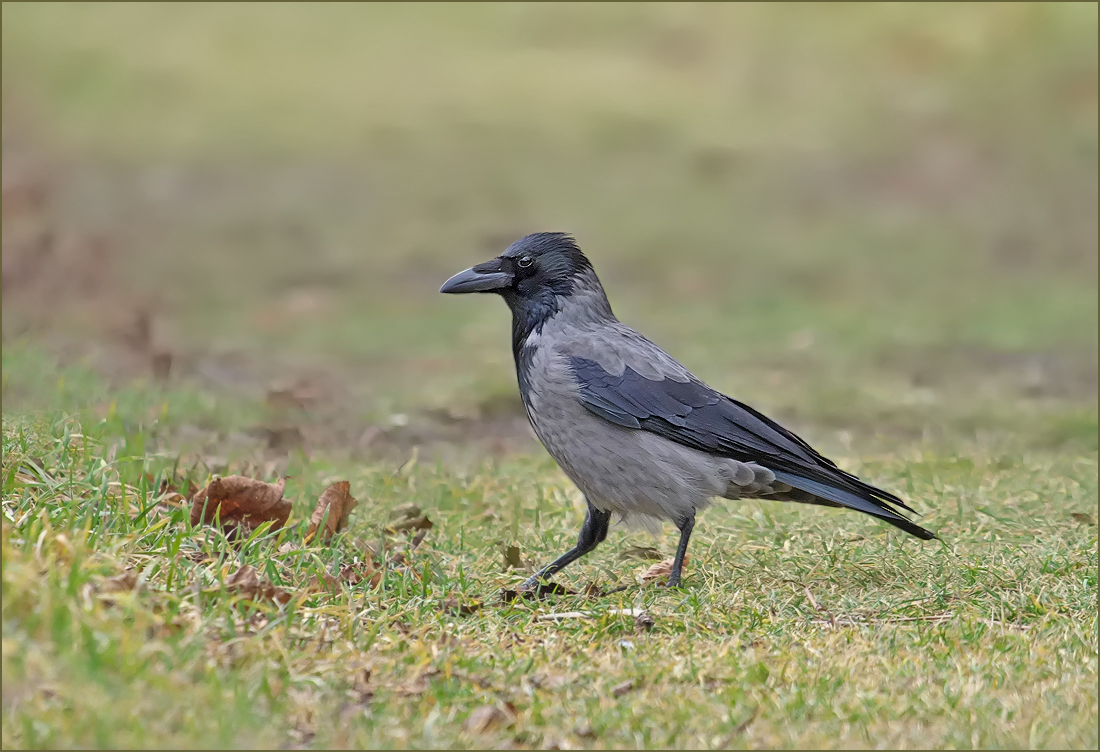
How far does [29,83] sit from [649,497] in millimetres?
15914

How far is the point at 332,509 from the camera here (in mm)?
5246

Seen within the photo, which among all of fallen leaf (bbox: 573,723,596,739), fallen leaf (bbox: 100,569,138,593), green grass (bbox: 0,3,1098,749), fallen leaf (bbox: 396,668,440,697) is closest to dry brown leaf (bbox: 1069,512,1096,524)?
green grass (bbox: 0,3,1098,749)

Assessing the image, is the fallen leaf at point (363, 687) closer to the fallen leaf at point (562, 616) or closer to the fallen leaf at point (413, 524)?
the fallen leaf at point (562, 616)

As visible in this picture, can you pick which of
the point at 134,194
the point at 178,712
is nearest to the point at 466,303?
the point at 134,194

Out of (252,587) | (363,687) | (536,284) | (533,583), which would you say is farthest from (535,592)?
(536,284)

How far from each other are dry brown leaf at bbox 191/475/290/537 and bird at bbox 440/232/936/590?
3.50 ft

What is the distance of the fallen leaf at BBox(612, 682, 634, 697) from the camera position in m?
3.60

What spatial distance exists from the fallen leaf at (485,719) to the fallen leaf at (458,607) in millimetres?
996

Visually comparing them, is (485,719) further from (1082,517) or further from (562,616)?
(1082,517)

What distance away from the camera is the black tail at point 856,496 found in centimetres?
489

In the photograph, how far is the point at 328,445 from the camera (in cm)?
795

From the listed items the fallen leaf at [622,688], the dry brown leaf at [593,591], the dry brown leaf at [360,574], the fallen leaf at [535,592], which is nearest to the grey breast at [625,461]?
the dry brown leaf at [593,591]

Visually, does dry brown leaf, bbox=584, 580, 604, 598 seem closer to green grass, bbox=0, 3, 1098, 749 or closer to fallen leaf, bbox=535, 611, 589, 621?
green grass, bbox=0, 3, 1098, 749

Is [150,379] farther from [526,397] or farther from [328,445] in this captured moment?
[526,397]
